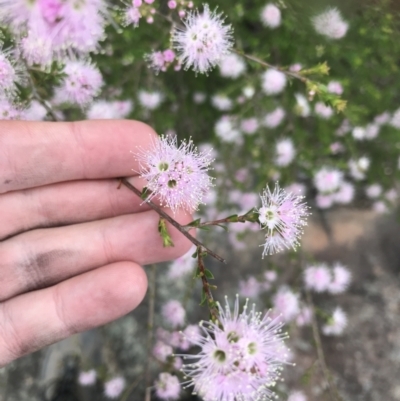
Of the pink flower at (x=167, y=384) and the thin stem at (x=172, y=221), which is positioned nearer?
the thin stem at (x=172, y=221)

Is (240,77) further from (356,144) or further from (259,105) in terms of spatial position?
(356,144)

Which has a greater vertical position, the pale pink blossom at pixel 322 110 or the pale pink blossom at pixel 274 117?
the pale pink blossom at pixel 274 117

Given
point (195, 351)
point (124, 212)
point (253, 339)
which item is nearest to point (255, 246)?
point (195, 351)

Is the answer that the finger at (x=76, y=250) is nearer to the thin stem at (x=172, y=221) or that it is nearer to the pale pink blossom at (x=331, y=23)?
the thin stem at (x=172, y=221)

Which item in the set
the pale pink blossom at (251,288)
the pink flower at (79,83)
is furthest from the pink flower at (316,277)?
the pink flower at (79,83)

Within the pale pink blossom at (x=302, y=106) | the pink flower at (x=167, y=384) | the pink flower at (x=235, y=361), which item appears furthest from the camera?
the pale pink blossom at (x=302, y=106)

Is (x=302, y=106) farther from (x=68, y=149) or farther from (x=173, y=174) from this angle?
(x=68, y=149)

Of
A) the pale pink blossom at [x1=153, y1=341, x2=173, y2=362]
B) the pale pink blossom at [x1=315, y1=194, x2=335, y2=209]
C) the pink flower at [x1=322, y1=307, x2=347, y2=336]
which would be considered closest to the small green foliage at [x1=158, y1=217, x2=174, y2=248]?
the pale pink blossom at [x1=153, y1=341, x2=173, y2=362]

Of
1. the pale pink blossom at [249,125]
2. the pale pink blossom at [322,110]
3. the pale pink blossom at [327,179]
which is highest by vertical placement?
the pale pink blossom at [249,125]
